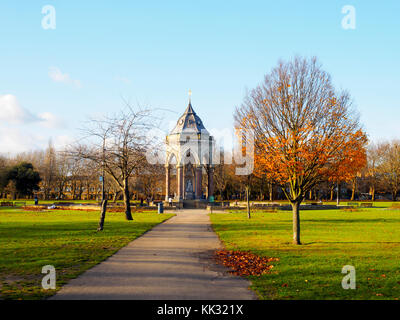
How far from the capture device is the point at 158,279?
8945mm

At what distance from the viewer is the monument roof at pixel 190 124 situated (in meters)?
74.5

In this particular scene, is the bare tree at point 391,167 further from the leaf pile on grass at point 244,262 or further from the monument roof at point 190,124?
the leaf pile on grass at point 244,262

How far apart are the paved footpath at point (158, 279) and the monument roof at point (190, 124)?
61096 millimetres

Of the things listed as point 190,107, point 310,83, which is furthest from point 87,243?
point 190,107

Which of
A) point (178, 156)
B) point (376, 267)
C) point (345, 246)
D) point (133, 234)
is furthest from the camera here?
point (178, 156)

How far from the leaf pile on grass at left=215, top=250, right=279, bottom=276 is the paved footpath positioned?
36 centimetres

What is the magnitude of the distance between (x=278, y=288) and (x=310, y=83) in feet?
35.4

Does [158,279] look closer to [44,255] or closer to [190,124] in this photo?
[44,255]

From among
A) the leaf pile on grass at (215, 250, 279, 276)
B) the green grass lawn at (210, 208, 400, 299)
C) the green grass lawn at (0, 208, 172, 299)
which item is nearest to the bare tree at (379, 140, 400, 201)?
the green grass lawn at (210, 208, 400, 299)

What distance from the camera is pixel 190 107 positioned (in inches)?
3049

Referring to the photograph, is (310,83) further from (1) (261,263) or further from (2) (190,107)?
(2) (190,107)

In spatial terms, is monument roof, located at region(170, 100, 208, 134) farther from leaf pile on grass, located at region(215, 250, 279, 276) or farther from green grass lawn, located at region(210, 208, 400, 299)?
leaf pile on grass, located at region(215, 250, 279, 276)

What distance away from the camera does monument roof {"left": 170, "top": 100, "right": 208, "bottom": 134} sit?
7450cm

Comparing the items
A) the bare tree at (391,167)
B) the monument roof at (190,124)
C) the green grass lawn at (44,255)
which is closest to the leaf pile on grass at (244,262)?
the green grass lawn at (44,255)
